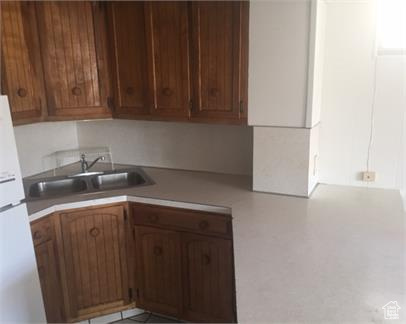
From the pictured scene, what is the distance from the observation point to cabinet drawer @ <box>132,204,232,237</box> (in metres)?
2.10

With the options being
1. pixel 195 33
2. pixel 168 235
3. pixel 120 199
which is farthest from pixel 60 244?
pixel 195 33

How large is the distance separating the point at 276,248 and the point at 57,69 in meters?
1.76

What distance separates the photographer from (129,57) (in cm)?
245

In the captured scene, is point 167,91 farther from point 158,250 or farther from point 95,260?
point 95,260

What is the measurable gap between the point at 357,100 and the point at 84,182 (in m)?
1.88

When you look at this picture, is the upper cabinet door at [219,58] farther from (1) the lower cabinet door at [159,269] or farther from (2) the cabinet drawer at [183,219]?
(1) the lower cabinet door at [159,269]

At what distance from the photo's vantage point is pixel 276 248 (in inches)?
60.6

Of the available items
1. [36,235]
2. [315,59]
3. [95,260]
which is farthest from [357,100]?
[36,235]

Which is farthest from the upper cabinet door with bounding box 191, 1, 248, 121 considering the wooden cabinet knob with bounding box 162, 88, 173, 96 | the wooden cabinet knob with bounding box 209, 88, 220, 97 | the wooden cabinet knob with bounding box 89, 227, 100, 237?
the wooden cabinet knob with bounding box 89, 227, 100, 237

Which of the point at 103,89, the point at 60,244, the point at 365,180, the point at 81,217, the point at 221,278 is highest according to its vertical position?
the point at 103,89

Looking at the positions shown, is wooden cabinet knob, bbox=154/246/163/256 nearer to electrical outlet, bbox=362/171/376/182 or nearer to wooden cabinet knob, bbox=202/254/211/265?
wooden cabinet knob, bbox=202/254/211/265

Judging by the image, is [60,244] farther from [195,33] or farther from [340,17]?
[340,17]

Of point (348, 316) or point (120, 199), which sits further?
point (120, 199)

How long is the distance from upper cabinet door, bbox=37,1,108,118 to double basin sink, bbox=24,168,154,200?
47cm
